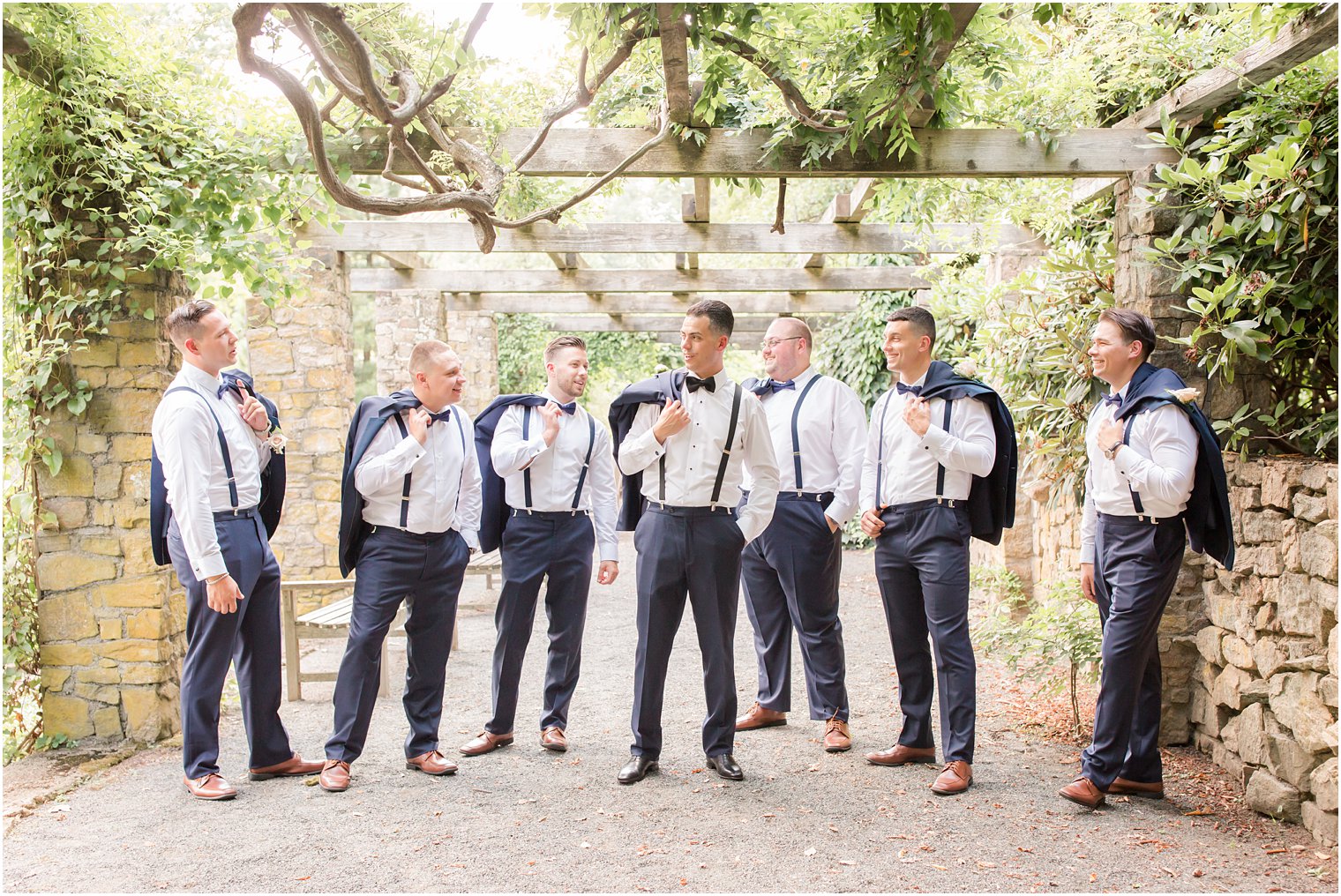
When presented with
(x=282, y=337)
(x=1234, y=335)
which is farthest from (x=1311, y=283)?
(x=282, y=337)

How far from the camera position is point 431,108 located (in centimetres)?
462

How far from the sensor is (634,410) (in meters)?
4.16

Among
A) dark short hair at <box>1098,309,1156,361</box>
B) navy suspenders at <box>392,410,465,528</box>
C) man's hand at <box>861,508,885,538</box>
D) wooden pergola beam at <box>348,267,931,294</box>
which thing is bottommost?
man's hand at <box>861,508,885,538</box>

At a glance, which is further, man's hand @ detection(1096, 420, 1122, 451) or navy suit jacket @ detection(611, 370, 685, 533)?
navy suit jacket @ detection(611, 370, 685, 533)

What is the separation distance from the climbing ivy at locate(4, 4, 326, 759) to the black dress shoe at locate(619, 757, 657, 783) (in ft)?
9.39

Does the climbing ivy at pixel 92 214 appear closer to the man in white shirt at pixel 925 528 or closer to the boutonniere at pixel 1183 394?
the man in white shirt at pixel 925 528

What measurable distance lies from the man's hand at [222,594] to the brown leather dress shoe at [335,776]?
0.78m

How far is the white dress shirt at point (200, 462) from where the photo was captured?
374cm

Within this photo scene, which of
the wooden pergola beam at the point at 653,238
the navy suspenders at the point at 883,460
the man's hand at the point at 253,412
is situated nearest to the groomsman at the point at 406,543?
the man's hand at the point at 253,412

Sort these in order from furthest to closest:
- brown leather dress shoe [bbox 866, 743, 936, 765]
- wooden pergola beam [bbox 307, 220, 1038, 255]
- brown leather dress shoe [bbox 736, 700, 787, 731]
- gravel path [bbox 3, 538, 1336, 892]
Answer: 1. wooden pergola beam [bbox 307, 220, 1038, 255]
2. brown leather dress shoe [bbox 736, 700, 787, 731]
3. brown leather dress shoe [bbox 866, 743, 936, 765]
4. gravel path [bbox 3, 538, 1336, 892]

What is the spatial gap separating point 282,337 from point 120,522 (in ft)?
11.7

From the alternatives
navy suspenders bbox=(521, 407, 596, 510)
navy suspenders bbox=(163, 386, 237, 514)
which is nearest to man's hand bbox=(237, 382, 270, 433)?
navy suspenders bbox=(163, 386, 237, 514)

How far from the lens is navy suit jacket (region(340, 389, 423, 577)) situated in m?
4.08

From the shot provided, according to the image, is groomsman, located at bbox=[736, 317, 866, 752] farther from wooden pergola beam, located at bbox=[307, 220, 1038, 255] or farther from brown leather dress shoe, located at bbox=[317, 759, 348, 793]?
wooden pergola beam, located at bbox=[307, 220, 1038, 255]
